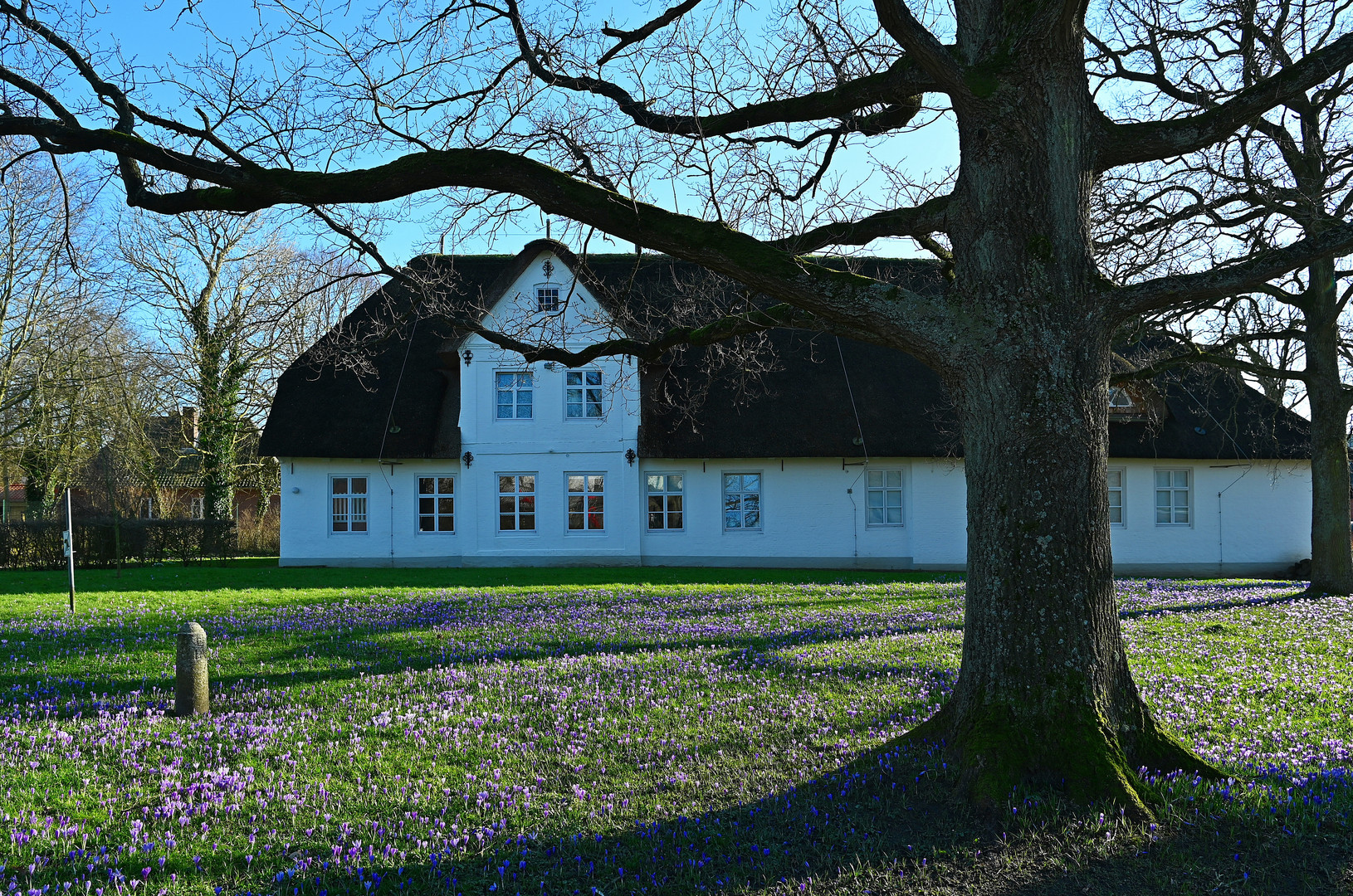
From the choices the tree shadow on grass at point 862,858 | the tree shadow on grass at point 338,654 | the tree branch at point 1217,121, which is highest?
the tree branch at point 1217,121

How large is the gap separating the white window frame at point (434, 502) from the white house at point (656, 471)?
54mm

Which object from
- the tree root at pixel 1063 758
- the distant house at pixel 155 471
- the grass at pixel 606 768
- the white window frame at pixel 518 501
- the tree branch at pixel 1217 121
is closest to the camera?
the grass at pixel 606 768

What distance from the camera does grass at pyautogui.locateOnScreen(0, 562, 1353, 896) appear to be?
4062mm

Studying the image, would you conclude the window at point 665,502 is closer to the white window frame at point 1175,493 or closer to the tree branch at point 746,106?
the white window frame at point 1175,493

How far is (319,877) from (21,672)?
21.6 feet

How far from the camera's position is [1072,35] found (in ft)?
18.0

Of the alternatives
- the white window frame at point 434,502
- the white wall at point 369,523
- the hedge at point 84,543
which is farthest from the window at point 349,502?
the hedge at point 84,543

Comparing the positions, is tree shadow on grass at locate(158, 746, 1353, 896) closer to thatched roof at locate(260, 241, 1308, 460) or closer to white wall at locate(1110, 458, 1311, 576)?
thatched roof at locate(260, 241, 1308, 460)

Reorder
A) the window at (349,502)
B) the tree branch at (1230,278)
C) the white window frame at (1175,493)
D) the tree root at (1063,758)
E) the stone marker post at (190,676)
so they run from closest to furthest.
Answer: the tree root at (1063,758) < the tree branch at (1230,278) < the stone marker post at (190,676) < the window at (349,502) < the white window frame at (1175,493)

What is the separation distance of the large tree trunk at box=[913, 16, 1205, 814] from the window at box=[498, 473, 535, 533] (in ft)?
69.5

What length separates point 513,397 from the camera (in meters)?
25.9

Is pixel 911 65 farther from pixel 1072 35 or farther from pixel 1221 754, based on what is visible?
pixel 1221 754

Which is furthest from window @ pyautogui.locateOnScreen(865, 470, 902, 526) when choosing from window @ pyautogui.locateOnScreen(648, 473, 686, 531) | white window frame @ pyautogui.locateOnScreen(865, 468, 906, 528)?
window @ pyautogui.locateOnScreen(648, 473, 686, 531)

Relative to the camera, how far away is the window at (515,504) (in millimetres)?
25859
